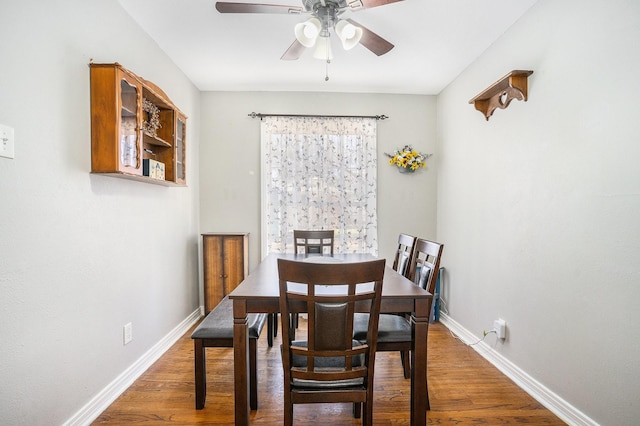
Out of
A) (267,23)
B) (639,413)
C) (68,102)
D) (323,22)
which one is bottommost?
(639,413)

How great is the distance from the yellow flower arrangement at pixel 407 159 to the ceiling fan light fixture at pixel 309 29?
81.1 inches

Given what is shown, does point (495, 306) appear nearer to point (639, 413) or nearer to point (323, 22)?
point (639, 413)

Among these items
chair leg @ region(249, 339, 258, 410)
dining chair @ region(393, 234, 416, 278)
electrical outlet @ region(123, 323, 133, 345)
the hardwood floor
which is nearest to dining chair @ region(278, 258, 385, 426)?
chair leg @ region(249, 339, 258, 410)

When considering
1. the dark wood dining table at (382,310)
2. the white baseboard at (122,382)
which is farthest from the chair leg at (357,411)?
the white baseboard at (122,382)

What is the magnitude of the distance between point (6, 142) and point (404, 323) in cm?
215

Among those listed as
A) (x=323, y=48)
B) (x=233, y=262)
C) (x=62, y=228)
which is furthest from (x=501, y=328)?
(x=62, y=228)

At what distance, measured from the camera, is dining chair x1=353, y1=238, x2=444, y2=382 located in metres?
1.82

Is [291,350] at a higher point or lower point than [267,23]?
lower

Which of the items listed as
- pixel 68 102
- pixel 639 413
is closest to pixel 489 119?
pixel 639 413

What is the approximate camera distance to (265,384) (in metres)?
2.24

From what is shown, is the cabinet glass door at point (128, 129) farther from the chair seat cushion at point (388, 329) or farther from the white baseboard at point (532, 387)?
the white baseboard at point (532, 387)

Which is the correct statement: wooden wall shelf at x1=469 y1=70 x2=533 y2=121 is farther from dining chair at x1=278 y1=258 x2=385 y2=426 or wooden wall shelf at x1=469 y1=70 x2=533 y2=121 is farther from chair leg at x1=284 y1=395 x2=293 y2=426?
chair leg at x1=284 y1=395 x2=293 y2=426

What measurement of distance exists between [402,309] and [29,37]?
7.04ft

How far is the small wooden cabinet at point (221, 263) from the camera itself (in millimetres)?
3434
